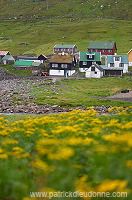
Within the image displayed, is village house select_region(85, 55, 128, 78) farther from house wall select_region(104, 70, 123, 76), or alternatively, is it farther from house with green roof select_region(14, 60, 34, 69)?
house with green roof select_region(14, 60, 34, 69)

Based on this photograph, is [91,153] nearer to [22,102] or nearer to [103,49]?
[22,102]

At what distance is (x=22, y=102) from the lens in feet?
152

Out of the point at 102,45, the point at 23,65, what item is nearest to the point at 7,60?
the point at 23,65

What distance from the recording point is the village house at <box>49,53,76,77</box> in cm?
9112

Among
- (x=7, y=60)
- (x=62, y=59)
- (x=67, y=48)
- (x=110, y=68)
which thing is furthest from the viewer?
(x=67, y=48)

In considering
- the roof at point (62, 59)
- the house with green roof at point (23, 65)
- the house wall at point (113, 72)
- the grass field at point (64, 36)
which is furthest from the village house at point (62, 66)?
the grass field at point (64, 36)

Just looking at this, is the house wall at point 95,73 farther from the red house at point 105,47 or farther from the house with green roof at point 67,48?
the house with green roof at point 67,48

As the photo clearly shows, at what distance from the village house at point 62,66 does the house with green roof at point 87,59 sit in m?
4.16

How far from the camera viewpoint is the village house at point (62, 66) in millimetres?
91125

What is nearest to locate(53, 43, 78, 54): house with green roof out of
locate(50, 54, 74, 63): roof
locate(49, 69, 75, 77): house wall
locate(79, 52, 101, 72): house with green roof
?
locate(79, 52, 101, 72): house with green roof

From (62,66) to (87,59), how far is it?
10388mm

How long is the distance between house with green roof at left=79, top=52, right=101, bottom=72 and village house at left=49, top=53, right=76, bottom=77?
4165 millimetres

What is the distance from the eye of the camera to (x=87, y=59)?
96.6 m

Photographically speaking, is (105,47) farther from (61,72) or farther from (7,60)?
(7,60)
